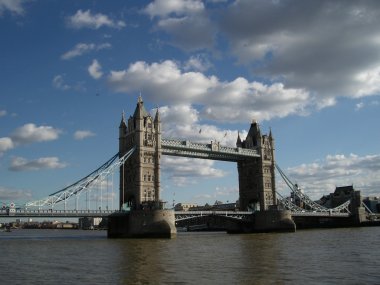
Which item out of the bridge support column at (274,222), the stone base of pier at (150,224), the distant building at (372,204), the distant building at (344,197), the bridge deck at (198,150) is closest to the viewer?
the stone base of pier at (150,224)

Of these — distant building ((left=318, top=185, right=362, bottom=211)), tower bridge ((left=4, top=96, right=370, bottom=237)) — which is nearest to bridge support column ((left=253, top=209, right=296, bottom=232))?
tower bridge ((left=4, top=96, right=370, bottom=237))

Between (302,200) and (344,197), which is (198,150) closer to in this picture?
(302,200)

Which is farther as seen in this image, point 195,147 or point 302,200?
point 302,200

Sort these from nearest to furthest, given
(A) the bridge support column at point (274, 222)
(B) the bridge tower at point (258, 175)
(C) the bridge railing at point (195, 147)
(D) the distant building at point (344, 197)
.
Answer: (C) the bridge railing at point (195, 147) → (A) the bridge support column at point (274, 222) → (B) the bridge tower at point (258, 175) → (D) the distant building at point (344, 197)

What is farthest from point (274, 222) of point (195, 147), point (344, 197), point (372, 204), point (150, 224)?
point (372, 204)

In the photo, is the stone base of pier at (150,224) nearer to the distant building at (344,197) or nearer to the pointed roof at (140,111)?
the pointed roof at (140,111)

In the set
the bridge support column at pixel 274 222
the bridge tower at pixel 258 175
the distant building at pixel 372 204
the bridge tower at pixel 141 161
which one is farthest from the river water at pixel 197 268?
the distant building at pixel 372 204

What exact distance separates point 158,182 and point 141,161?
5315 millimetres

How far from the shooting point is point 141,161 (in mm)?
89938

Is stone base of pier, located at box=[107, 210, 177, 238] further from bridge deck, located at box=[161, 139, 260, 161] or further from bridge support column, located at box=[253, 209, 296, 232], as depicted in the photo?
bridge support column, located at box=[253, 209, 296, 232]

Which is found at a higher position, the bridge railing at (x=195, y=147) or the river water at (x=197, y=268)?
the bridge railing at (x=195, y=147)

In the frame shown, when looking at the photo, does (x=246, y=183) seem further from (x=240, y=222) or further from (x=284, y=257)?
(x=284, y=257)

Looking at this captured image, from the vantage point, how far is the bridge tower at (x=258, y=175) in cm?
11725

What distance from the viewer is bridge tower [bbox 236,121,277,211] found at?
117250 millimetres
